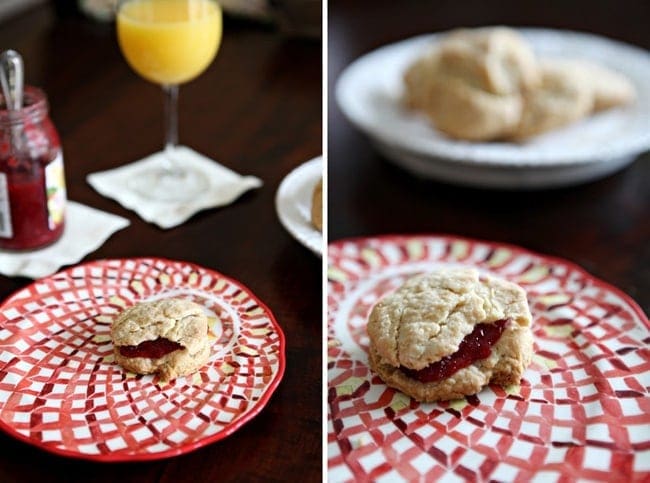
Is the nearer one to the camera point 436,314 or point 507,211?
point 436,314

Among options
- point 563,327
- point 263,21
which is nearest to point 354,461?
point 563,327

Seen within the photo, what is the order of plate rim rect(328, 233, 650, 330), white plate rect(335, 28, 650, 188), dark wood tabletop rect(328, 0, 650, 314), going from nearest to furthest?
plate rim rect(328, 233, 650, 330), dark wood tabletop rect(328, 0, 650, 314), white plate rect(335, 28, 650, 188)

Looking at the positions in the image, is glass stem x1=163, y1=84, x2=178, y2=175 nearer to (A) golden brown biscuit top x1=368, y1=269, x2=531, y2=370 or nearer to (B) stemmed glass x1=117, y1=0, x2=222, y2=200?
(B) stemmed glass x1=117, y1=0, x2=222, y2=200

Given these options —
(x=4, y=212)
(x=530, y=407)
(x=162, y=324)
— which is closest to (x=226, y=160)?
(x=4, y=212)

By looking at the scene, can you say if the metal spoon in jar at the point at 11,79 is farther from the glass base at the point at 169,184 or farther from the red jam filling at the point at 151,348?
the red jam filling at the point at 151,348

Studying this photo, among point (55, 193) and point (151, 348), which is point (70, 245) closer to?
point (55, 193)

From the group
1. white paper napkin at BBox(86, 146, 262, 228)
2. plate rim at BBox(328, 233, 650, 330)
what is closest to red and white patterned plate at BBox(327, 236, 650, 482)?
plate rim at BBox(328, 233, 650, 330)
